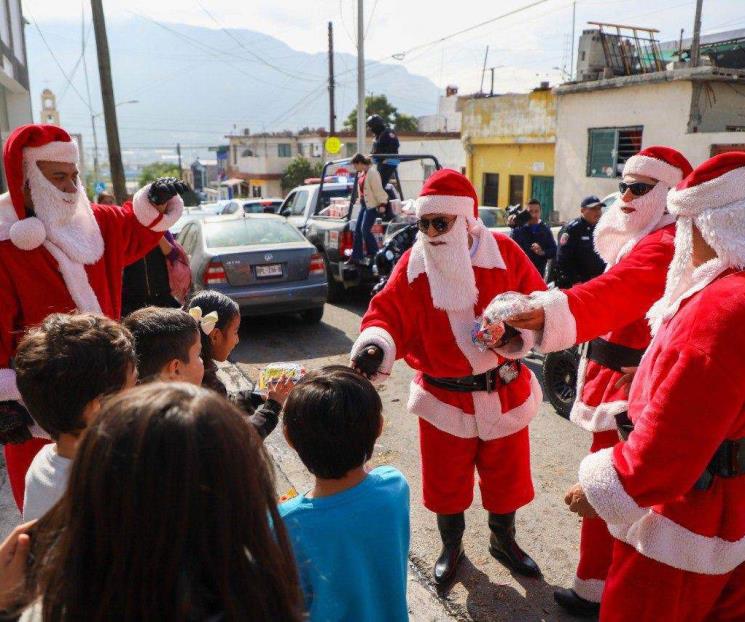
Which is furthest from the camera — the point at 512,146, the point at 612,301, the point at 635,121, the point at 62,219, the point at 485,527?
the point at 512,146

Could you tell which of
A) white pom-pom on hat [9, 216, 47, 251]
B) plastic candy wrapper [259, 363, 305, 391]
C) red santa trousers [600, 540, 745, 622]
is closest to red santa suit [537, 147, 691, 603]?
red santa trousers [600, 540, 745, 622]

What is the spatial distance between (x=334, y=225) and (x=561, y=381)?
5149 mm

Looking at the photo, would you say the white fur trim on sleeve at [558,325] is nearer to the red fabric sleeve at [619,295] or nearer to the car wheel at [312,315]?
the red fabric sleeve at [619,295]

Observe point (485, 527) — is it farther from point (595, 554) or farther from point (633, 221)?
point (633, 221)

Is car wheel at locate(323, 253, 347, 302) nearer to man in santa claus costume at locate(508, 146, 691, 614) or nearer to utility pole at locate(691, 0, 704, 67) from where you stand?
man in santa claus costume at locate(508, 146, 691, 614)

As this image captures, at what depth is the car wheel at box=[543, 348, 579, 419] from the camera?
541 cm

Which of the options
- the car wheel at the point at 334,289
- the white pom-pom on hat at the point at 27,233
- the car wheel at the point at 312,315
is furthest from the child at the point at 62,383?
the car wheel at the point at 334,289

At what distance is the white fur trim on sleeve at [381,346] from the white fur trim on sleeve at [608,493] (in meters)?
1.09

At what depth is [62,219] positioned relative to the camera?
2.94 metres

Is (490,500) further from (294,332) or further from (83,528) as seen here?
(294,332)

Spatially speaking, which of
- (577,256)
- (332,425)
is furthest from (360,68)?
(332,425)

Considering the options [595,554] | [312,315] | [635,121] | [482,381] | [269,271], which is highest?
[635,121]

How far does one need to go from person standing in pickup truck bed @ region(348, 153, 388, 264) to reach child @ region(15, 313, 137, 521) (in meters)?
7.49

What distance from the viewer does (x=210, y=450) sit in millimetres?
1079
